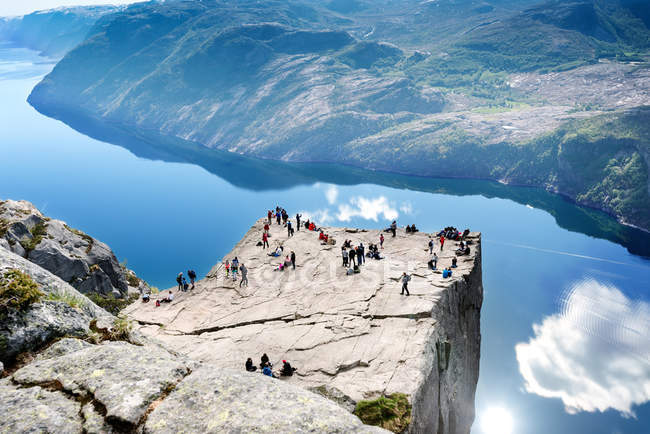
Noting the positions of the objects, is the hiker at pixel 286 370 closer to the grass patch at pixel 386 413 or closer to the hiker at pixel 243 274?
the grass patch at pixel 386 413

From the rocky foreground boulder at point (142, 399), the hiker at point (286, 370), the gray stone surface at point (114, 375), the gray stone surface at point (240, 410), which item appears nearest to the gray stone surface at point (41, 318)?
the rocky foreground boulder at point (142, 399)

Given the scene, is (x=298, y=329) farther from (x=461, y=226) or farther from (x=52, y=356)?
(x=461, y=226)

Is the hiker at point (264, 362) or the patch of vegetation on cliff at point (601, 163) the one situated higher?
the patch of vegetation on cliff at point (601, 163)

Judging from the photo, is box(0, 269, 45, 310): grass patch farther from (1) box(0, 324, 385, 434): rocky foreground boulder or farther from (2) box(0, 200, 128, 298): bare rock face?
(2) box(0, 200, 128, 298): bare rock face

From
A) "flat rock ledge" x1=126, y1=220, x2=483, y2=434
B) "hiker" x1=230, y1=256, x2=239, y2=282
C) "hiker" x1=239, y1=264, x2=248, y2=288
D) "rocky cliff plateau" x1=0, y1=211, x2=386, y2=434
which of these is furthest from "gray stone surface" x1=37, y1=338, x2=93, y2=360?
"hiker" x1=230, y1=256, x2=239, y2=282

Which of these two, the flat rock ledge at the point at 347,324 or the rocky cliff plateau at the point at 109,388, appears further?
the flat rock ledge at the point at 347,324

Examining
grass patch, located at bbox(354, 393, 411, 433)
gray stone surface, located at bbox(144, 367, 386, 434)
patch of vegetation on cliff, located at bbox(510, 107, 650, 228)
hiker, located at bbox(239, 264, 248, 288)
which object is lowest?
grass patch, located at bbox(354, 393, 411, 433)
